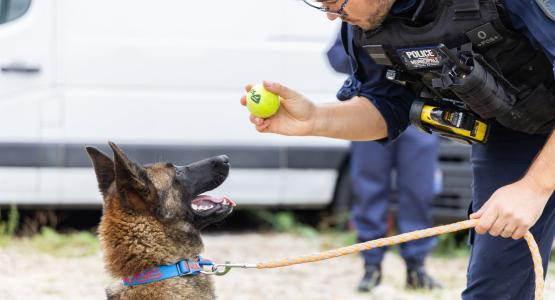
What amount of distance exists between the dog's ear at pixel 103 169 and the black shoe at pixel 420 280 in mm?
2916

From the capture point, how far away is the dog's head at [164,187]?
3.34 m

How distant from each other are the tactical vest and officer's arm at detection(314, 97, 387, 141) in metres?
0.35

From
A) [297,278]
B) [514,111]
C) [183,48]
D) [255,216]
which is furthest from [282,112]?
[255,216]

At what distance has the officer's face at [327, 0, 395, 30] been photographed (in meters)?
2.95

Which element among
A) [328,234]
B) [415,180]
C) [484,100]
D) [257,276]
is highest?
[484,100]

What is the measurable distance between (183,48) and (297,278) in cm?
205

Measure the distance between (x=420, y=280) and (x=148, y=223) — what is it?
286cm

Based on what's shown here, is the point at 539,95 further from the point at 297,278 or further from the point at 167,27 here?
the point at 167,27

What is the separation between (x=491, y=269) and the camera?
3.23 meters

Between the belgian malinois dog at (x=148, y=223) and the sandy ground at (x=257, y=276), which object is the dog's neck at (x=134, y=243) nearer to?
the belgian malinois dog at (x=148, y=223)

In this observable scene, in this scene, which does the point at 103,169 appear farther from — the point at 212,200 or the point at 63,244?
the point at 63,244

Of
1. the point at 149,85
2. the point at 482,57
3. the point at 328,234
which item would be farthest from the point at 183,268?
the point at 328,234

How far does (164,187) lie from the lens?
11.7 feet

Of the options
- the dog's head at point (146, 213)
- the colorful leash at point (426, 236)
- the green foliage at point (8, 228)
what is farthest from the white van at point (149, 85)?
the colorful leash at point (426, 236)
